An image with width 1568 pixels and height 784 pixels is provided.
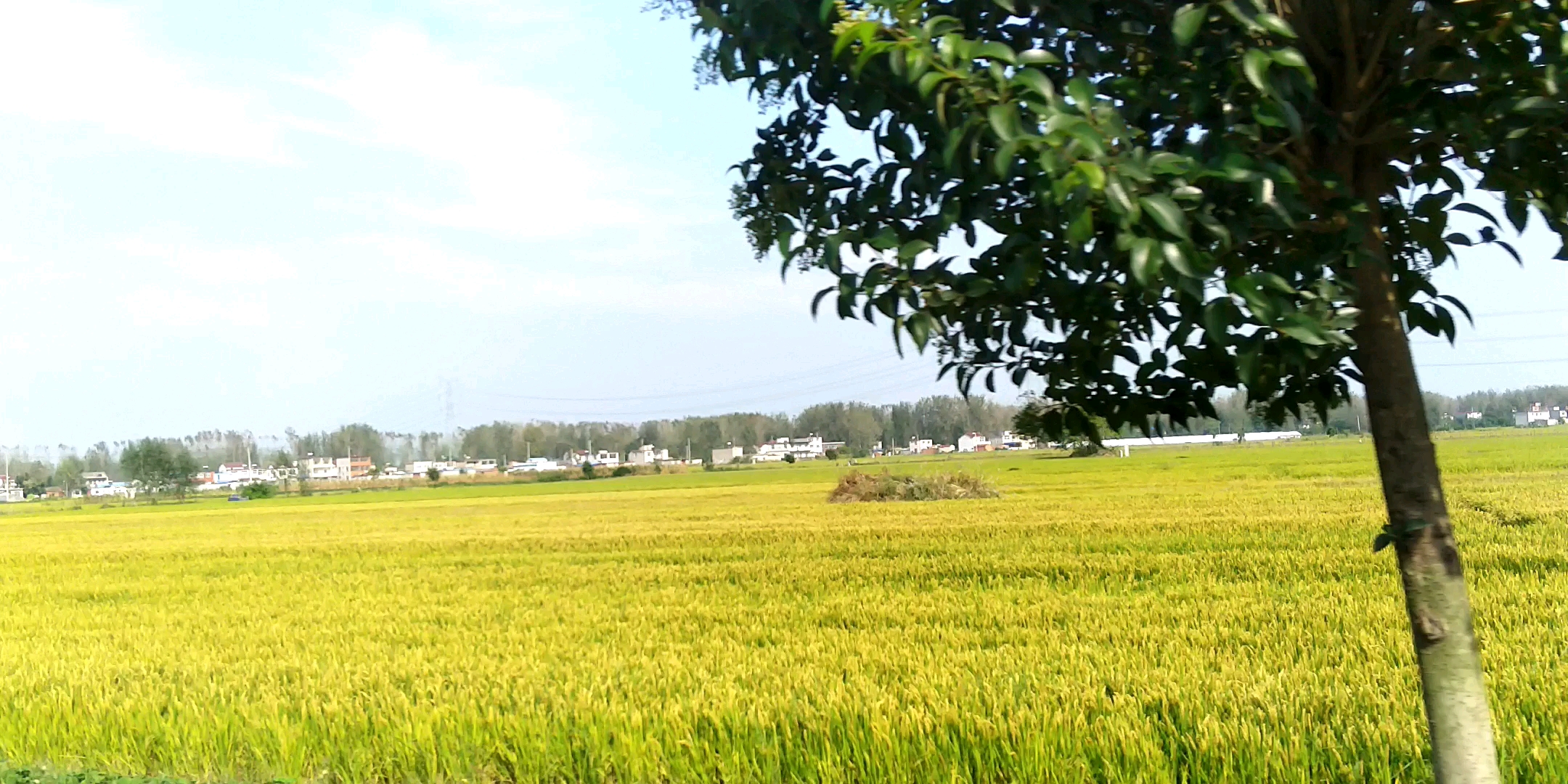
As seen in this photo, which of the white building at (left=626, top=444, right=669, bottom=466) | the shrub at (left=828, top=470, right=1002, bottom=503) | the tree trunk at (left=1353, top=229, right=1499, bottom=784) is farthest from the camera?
the white building at (left=626, top=444, right=669, bottom=466)

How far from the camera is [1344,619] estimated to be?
1089 centimetres

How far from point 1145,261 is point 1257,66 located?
0.46 meters

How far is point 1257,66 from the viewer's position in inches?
81.1

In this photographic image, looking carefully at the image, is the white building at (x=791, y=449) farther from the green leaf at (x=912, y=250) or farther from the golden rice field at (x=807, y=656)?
the green leaf at (x=912, y=250)

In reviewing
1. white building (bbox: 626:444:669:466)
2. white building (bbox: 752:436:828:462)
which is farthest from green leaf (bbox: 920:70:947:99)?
white building (bbox: 626:444:669:466)

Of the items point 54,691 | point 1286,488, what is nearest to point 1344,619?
point 54,691

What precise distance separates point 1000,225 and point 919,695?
5.65 m

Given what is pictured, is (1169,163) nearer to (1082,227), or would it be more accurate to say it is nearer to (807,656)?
(1082,227)

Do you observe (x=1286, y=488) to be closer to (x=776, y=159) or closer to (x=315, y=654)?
(x=315, y=654)

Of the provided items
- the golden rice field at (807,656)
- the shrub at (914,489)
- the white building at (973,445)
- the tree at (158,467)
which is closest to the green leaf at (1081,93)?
the golden rice field at (807,656)

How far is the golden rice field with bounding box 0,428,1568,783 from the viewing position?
21.3 feet

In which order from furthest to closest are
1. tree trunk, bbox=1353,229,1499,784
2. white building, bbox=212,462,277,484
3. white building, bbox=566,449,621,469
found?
white building, bbox=566,449,621,469, white building, bbox=212,462,277,484, tree trunk, bbox=1353,229,1499,784

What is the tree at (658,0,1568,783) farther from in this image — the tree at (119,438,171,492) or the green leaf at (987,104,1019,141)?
the tree at (119,438,171,492)

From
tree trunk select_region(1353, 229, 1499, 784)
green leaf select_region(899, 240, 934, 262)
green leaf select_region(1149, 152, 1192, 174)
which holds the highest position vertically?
green leaf select_region(1149, 152, 1192, 174)
